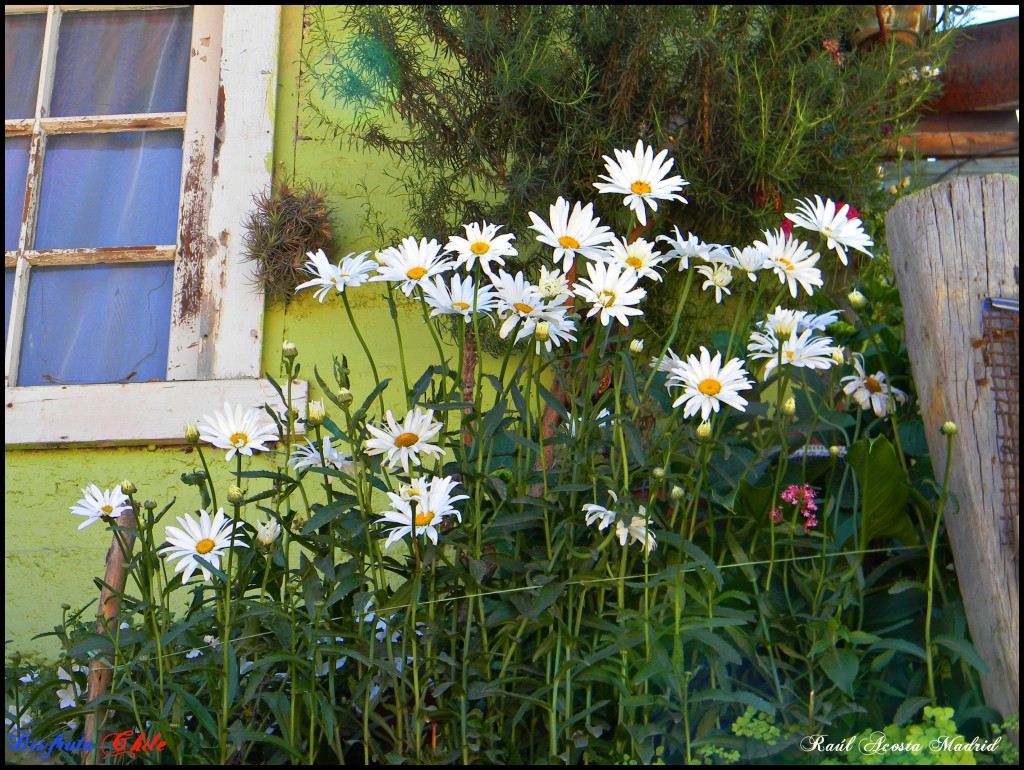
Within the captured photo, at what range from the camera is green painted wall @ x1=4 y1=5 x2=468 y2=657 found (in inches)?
110

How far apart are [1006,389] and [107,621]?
168 cm

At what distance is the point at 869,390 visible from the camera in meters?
2.12

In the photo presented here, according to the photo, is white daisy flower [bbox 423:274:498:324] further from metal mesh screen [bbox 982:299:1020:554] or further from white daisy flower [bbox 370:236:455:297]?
metal mesh screen [bbox 982:299:1020:554]

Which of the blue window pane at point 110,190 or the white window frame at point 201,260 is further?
the blue window pane at point 110,190

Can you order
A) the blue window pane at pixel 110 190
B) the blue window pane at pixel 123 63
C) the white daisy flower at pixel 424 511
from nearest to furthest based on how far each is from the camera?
the white daisy flower at pixel 424 511, the blue window pane at pixel 110 190, the blue window pane at pixel 123 63

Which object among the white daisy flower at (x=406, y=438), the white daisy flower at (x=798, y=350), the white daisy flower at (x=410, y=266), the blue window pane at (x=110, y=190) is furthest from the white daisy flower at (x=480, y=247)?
the blue window pane at (x=110, y=190)

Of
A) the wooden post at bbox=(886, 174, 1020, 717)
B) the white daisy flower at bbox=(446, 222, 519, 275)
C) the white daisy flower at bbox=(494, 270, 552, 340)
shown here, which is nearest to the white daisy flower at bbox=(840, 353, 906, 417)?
the wooden post at bbox=(886, 174, 1020, 717)

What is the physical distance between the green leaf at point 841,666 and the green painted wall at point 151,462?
1542mm

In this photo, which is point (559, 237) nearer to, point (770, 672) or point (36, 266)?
point (770, 672)

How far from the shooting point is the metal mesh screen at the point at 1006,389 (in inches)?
71.7

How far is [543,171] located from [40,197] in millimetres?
1770

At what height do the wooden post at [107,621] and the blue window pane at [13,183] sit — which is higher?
the blue window pane at [13,183]

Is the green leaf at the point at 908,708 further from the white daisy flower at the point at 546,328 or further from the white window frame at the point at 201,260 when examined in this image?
the white window frame at the point at 201,260

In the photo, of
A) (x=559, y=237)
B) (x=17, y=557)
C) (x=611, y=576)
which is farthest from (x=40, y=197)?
(x=611, y=576)
